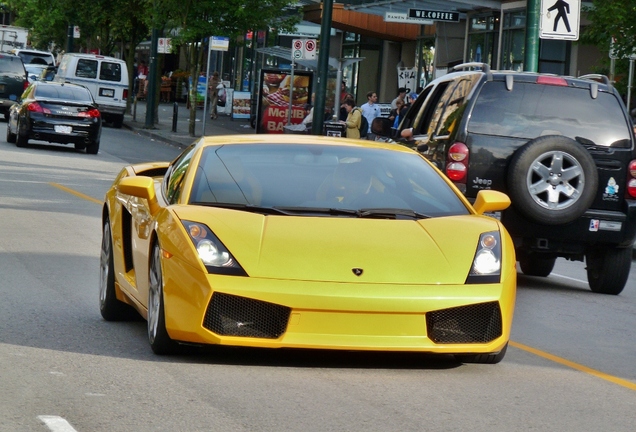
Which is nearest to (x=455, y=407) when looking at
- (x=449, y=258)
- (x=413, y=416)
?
(x=413, y=416)

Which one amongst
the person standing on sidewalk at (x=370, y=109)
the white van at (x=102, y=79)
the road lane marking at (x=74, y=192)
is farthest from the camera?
the white van at (x=102, y=79)

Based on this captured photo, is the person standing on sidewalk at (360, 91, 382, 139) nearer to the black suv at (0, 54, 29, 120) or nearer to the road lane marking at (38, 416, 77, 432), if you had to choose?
the black suv at (0, 54, 29, 120)

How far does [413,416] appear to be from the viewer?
20.5 ft

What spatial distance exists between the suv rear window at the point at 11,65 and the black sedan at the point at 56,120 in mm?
13396

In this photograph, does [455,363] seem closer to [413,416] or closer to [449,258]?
[449,258]

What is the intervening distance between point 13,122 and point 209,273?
25.2 meters

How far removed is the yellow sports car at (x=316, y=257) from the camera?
6977mm

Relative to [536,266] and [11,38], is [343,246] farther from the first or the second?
[11,38]

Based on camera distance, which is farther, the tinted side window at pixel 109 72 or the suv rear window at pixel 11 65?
the tinted side window at pixel 109 72

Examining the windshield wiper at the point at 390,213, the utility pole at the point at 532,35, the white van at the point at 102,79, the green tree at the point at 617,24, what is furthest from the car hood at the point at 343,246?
the white van at the point at 102,79

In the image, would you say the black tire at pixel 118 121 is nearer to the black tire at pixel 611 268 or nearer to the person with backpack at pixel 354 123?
the person with backpack at pixel 354 123

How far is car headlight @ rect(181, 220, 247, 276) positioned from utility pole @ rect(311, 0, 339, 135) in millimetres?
22841

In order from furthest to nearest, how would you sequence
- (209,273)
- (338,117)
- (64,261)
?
(338,117) < (64,261) < (209,273)

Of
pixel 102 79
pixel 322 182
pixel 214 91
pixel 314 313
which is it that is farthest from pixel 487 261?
pixel 214 91
